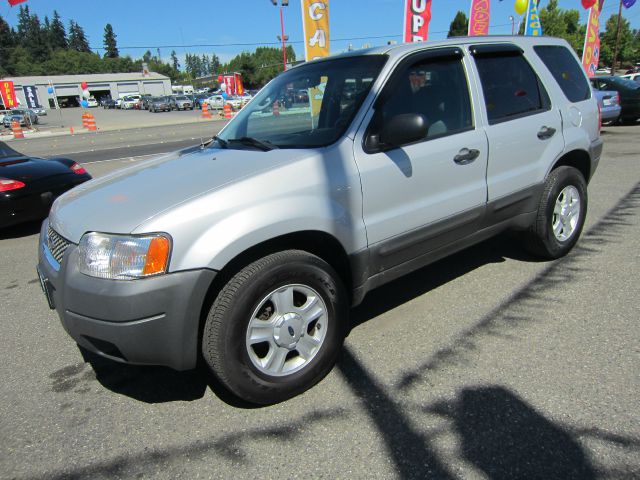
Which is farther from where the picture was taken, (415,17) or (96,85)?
(96,85)

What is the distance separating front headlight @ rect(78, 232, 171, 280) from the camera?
2.16 m

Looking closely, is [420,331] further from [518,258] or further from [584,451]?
[518,258]

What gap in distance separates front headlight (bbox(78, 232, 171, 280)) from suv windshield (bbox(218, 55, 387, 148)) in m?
1.11

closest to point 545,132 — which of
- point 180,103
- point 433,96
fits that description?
point 433,96

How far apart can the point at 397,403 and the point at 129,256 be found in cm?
155

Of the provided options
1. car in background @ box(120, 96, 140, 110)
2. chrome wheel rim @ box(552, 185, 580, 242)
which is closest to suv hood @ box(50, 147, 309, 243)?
chrome wheel rim @ box(552, 185, 580, 242)

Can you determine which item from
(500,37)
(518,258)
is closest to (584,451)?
(518,258)

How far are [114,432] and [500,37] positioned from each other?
3858 mm

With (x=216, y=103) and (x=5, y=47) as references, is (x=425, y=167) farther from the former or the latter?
(x=5, y=47)

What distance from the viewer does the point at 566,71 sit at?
420 centimetres

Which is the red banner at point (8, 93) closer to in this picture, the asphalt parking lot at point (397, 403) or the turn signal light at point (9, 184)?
the turn signal light at point (9, 184)

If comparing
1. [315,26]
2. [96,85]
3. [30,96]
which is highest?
[96,85]

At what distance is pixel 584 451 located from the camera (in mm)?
2107


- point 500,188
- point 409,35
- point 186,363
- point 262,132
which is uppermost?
point 409,35
